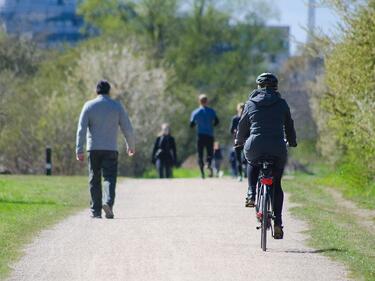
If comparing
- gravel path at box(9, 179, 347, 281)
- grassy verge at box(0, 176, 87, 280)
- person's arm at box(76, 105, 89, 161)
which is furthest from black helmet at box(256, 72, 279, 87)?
person's arm at box(76, 105, 89, 161)

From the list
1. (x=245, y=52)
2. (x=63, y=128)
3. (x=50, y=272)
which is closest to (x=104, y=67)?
(x=63, y=128)

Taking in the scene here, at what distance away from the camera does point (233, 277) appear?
12.1 meters

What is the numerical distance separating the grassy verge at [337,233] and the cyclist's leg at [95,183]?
2.74 m

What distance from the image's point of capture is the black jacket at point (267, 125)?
14.7m

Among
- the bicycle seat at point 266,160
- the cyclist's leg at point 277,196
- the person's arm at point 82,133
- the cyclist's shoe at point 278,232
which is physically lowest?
the cyclist's shoe at point 278,232

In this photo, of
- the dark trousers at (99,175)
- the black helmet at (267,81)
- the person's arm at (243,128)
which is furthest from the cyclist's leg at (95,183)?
the black helmet at (267,81)

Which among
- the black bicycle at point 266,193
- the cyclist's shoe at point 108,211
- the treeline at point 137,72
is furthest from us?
the treeline at point 137,72

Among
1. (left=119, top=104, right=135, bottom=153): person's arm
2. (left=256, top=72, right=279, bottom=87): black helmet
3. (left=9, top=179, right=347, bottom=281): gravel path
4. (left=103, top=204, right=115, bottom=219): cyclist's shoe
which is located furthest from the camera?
(left=119, top=104, right=135, bottom=153): person's arm

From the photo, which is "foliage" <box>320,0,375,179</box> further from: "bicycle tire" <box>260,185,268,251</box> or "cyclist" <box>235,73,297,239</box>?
"bicycle tire" <box>260,185,268,251</box>

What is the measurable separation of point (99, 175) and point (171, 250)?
16.5 feet

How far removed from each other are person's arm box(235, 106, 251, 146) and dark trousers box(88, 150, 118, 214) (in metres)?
3.76

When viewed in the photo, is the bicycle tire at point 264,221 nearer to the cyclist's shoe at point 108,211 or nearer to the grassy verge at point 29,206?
the grassy verge at point 29,206

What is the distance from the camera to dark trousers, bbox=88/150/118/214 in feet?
61.8

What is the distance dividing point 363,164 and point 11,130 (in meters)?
25.3
